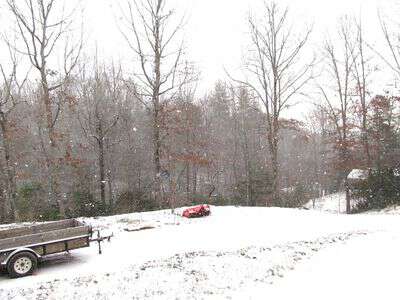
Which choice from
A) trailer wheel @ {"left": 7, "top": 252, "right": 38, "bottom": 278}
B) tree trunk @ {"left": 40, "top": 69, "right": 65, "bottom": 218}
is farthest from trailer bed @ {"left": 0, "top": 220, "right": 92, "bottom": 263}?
tree trunk @ {"left": 40, "top": 69, "right": 65, "bottom": 218}

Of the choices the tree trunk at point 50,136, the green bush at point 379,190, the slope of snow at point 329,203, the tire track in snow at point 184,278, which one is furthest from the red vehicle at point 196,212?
the slope of snow at point 329,203

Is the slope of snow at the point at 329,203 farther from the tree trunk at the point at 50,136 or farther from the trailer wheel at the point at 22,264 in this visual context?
the trailer wheel at the point at 22,264

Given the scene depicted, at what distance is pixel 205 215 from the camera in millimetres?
17844

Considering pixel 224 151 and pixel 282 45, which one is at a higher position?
pixel 282 45

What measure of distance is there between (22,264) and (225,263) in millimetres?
5470

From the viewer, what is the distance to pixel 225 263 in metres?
10.5

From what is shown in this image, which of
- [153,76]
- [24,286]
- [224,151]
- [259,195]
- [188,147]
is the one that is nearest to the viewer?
[24,286]

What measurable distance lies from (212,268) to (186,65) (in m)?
15.1

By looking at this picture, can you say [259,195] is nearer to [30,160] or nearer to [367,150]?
[367,150]

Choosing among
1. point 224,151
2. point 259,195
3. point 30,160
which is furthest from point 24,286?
point 224,151

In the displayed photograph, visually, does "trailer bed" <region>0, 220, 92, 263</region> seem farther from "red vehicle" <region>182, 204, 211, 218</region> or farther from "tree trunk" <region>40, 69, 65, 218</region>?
"tree trunk" <region>40, 69, 65, 218</region>

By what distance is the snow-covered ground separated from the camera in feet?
28.3

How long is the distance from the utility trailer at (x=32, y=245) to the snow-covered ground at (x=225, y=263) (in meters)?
0.36

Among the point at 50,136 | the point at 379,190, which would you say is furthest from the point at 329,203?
the point at 50,136
